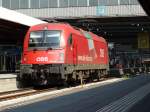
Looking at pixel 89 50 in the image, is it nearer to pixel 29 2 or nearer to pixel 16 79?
pixel 16 79

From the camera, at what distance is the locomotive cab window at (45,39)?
2498cm

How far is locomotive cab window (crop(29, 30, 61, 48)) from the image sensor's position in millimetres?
24984

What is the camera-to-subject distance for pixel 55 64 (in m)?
24.4

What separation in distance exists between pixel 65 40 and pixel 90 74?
25.4 feet

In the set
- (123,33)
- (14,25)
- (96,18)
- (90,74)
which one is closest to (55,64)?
(14,25)

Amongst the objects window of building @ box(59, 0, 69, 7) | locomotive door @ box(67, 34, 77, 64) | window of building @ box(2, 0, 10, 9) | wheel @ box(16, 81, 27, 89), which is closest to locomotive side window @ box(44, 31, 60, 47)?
locomotive door @ box(67, 34, 77, 64)

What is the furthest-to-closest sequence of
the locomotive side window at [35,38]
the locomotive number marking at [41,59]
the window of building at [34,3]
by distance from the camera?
the window of building at [34,3] → the locomotive side window at [35,38] → the locomotive number marking at [41,59]

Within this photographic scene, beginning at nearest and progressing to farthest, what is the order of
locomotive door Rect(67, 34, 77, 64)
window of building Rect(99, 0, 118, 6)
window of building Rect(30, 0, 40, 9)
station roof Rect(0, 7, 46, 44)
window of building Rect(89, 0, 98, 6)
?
locomotive door Rect(67, 34, 77, 64) < station roof Rect(0, 7, 46, 44) < window of building Rect(99, 0, 118, 6) < window of building Rect(89, 0, 98, 6) < window of building Rect(30, 0, 40, 9)

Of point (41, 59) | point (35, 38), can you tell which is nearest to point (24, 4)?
point (35, 38)

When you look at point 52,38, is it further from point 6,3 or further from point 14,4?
point 6,3

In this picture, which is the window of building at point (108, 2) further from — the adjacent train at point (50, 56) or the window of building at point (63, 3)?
the adjacent train at point (50, 56)

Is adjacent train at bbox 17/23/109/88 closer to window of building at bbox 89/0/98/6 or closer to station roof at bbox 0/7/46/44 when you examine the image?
station roof at bbox 0/7/46/44

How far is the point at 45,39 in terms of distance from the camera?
25.2m

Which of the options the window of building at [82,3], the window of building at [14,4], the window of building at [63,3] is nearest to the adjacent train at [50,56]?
the window of building at [82,3]
